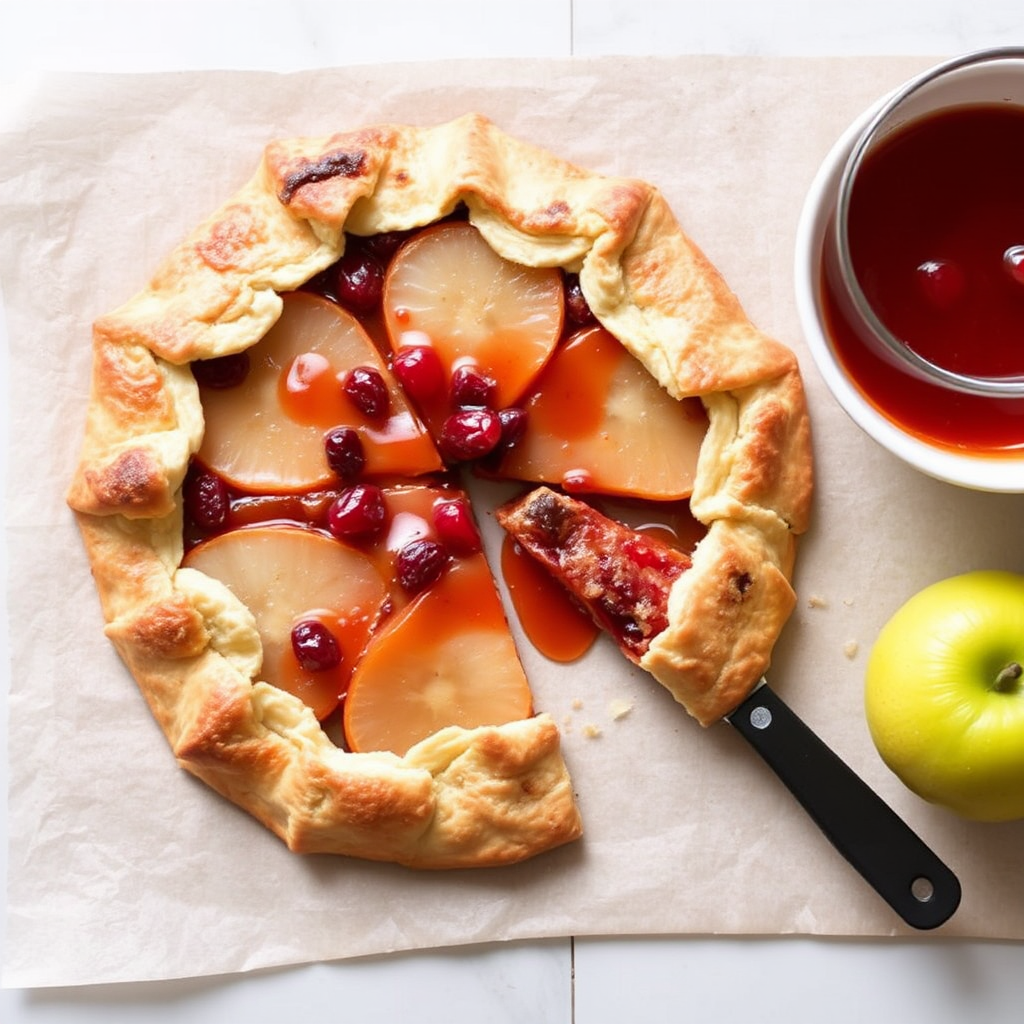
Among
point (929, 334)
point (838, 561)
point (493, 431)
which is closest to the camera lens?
point (929, 334)

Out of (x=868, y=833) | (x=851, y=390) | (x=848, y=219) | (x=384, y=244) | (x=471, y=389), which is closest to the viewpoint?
(x=848, y=219)

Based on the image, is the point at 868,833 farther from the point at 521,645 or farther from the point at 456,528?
the point at 456,528

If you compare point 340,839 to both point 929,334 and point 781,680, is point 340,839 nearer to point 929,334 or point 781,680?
point 781,680

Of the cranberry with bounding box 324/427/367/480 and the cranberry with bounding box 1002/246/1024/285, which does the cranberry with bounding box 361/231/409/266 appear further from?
the cranberry with bounding box 1002/246/1024/285

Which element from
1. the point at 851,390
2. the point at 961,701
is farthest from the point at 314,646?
the point at 961,701

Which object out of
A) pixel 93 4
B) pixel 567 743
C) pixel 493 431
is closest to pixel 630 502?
pixel 493 431
